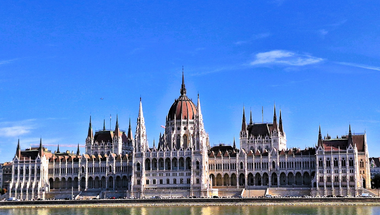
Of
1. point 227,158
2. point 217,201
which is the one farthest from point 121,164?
point 217,201

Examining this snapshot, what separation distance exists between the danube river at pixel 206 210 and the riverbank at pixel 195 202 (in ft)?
9.65

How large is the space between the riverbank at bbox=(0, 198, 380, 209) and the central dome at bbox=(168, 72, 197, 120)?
32.8m

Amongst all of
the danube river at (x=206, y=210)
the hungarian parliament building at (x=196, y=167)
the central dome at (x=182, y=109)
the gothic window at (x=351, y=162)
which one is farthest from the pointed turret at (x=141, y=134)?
the gothic window at (x=351, y=162)

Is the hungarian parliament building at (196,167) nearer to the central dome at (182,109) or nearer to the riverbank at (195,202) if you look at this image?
the central dome at (182,109)

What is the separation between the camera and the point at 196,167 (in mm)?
139750

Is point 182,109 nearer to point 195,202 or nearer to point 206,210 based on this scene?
point 195,202

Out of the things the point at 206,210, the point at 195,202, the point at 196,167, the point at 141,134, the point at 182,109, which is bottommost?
the point at 206,210

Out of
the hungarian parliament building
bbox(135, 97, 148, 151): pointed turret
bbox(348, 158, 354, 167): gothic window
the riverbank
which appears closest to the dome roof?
the hungarian parliament building

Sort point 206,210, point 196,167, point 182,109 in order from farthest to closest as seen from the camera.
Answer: point 182,109, point 196,167, point 206,210

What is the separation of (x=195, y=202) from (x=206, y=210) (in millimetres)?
15131

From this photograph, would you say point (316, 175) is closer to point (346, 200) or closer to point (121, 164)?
point (346, 200)

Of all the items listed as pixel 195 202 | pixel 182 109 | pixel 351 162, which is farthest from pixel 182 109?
pixel 351 162

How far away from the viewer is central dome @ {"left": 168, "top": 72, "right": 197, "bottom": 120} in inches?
6073

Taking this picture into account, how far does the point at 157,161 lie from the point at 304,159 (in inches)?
1299
